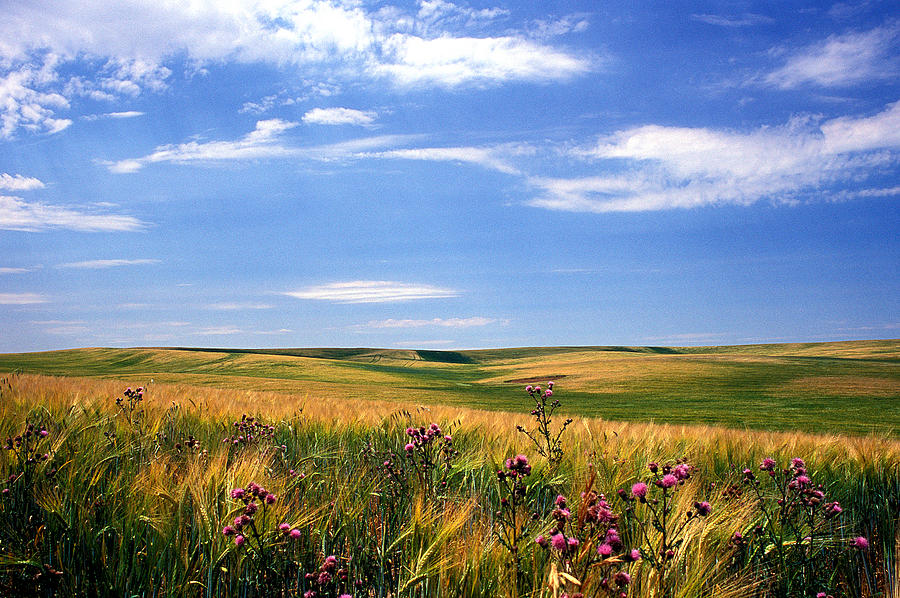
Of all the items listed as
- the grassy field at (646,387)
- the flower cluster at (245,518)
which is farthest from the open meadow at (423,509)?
the grassy field at (646,387)

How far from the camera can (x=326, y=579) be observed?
2299mm

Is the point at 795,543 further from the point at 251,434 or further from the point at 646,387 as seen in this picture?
the point at 646,387

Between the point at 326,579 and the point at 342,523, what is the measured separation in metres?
1.03

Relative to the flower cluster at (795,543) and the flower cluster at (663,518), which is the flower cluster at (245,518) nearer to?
the flower cluster at (663,518)

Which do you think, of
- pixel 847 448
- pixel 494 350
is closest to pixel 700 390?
pixel 847 448

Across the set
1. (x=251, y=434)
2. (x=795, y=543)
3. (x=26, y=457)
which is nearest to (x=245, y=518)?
(x=26, y=457)

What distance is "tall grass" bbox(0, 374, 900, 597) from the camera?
262 cm

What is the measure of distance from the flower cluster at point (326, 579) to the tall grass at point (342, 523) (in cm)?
3

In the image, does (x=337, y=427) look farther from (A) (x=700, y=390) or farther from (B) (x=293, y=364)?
(B) (x=293, y=364)

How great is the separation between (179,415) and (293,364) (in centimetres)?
6024

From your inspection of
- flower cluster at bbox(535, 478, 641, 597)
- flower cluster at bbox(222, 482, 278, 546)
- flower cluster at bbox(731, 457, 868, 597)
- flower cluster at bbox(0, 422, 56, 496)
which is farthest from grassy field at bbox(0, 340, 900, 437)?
flower cluster at bbox(0, 422, 56, 496)

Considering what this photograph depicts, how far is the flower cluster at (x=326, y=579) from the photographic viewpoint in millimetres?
2297

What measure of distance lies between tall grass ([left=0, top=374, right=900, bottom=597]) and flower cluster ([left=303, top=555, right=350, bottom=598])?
27mm

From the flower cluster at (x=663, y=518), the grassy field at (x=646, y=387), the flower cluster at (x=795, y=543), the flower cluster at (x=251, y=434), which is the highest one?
the flower cluster at (x=663, y=518)
